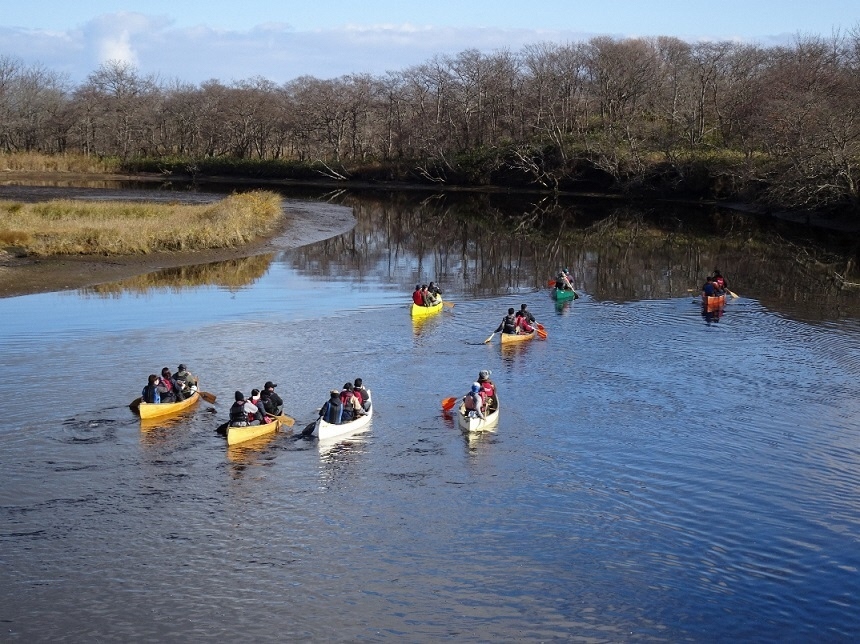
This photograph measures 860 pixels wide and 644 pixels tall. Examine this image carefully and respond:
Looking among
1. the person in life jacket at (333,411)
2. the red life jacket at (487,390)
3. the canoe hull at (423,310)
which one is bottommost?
the person in life jacket at (333,411)

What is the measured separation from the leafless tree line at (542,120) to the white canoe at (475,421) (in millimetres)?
49116

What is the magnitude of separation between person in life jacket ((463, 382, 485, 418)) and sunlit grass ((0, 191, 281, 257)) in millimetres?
31040

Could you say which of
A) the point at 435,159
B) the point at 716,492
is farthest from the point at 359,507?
the point at 435,159

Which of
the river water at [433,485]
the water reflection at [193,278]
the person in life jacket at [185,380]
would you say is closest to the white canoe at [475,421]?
the river water at [433,485]

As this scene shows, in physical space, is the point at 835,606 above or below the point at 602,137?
below

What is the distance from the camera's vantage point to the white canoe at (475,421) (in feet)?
82.0

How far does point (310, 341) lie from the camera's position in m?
34.2

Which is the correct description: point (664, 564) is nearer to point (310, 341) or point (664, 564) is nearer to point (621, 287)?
point (310, 341)

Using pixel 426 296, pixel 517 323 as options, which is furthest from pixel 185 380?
pixel 426 296

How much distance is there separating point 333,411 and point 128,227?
109 ft

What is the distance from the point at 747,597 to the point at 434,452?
883 centimetres

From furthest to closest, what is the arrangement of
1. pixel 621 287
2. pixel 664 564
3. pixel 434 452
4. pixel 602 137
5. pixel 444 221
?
pixel 602 137
pixel 444 221
pixel 621 287
pixel 434 452
pixel 664 564

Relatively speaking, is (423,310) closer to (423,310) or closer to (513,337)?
(423,310)

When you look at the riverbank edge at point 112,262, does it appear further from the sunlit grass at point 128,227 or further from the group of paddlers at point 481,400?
the group of paddlers at point 481,400
